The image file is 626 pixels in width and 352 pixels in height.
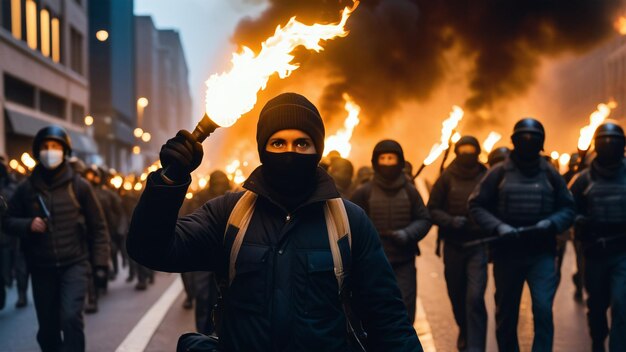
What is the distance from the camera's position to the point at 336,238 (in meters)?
2.67

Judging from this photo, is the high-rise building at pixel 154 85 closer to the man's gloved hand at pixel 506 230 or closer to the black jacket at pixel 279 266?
the man's gloved hand at pixel 506 230

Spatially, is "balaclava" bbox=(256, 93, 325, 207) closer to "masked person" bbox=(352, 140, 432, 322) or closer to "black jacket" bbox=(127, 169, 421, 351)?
"black jacket" bbox=(127, 169, 421, 351)

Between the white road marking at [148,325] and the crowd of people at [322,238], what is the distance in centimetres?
66

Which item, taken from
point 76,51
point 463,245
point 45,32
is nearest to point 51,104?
point 45,32

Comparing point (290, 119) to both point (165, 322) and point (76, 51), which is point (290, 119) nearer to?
point (165, 322)

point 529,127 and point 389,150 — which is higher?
point 529,127

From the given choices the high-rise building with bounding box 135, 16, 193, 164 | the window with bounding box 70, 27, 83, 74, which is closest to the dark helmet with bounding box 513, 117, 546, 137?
the window with bounding box 70, 27, 83, 74

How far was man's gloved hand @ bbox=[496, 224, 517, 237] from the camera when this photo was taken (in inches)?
220

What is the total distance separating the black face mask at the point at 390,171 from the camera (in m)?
6.56

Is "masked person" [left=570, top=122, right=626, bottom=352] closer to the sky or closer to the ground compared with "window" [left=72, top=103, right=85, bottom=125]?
closer to the ground

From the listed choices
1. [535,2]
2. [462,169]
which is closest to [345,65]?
[535,2]

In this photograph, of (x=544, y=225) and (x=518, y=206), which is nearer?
(x=544, y=225)

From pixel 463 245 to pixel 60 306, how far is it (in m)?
3.73

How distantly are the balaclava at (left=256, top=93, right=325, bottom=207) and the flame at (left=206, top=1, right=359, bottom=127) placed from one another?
0.11 metres
